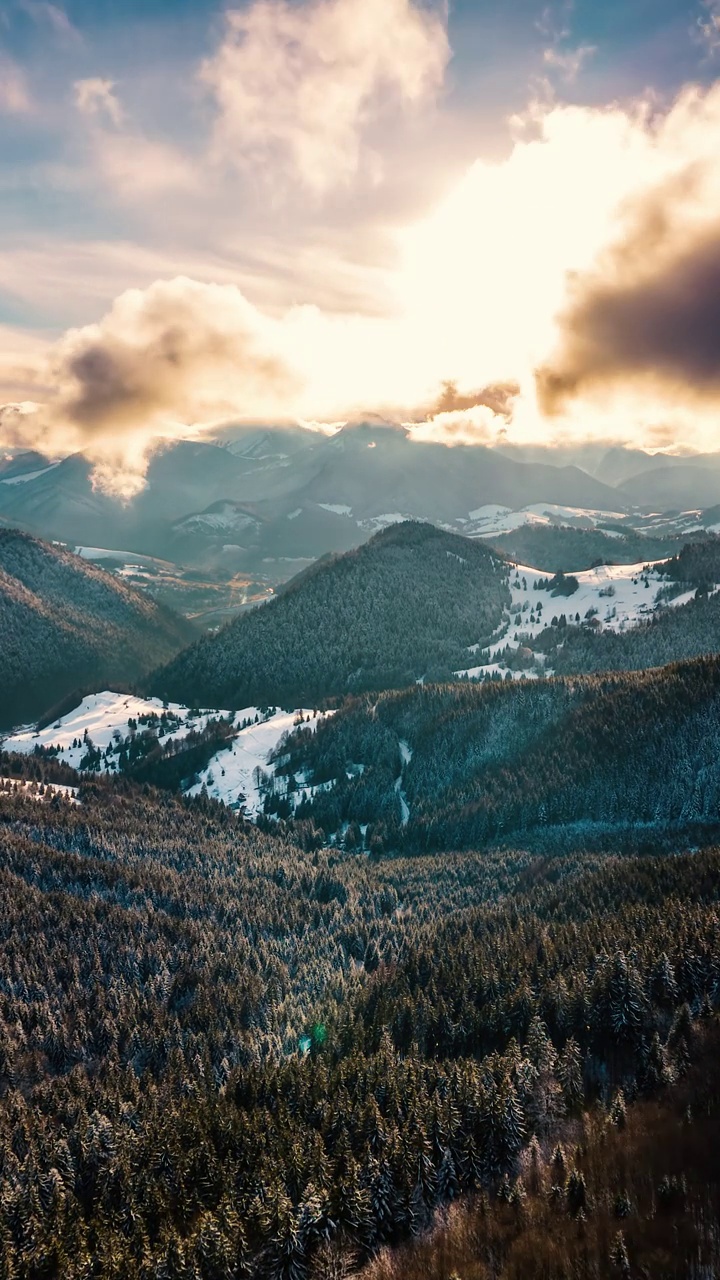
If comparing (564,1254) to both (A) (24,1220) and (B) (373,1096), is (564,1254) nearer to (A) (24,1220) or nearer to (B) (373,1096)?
(B) (373,1096)

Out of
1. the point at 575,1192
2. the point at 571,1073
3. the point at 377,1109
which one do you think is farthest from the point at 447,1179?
the point at 571,1073

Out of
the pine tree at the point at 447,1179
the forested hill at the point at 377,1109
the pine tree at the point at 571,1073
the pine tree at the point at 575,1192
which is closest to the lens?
the pine tree at the point at 575,1192

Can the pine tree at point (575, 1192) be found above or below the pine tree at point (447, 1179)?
above

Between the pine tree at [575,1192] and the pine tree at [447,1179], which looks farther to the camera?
the pine tree at [447,1179]

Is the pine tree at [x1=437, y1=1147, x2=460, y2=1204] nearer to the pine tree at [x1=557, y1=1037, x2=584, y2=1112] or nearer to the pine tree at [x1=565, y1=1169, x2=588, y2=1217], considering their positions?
the pine tree at [x1=565, y1=1169, x2=588, y2=1217]

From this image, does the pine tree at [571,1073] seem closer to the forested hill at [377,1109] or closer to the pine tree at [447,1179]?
the forested hill at [377,1109]

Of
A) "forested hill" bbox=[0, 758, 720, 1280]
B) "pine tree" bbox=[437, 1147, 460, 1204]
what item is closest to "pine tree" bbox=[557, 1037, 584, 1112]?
"forested hill" bbox=[0, 758, 720, 1280]

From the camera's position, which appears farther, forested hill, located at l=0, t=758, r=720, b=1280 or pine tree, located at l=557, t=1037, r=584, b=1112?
pine tree, located at l=557, t=1037, r=584, b=1112

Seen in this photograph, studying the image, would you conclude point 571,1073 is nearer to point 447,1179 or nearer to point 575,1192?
point 447,1179

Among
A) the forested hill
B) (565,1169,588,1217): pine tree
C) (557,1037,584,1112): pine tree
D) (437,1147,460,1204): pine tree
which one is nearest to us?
(565,1169,588,1217): pine tree

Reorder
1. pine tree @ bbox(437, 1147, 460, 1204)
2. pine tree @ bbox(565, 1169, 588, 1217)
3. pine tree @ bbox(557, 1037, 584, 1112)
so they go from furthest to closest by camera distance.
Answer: pine tree @ bbox(557, 1037, 584, 1112) → pine tree @ bbox(437, 1147, 460, 1204) → pine tree @ bbox(565, 1169, 588, 1217)

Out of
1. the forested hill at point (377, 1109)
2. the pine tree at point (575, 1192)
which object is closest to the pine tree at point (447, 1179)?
the forested hill at point (377, 1109)
